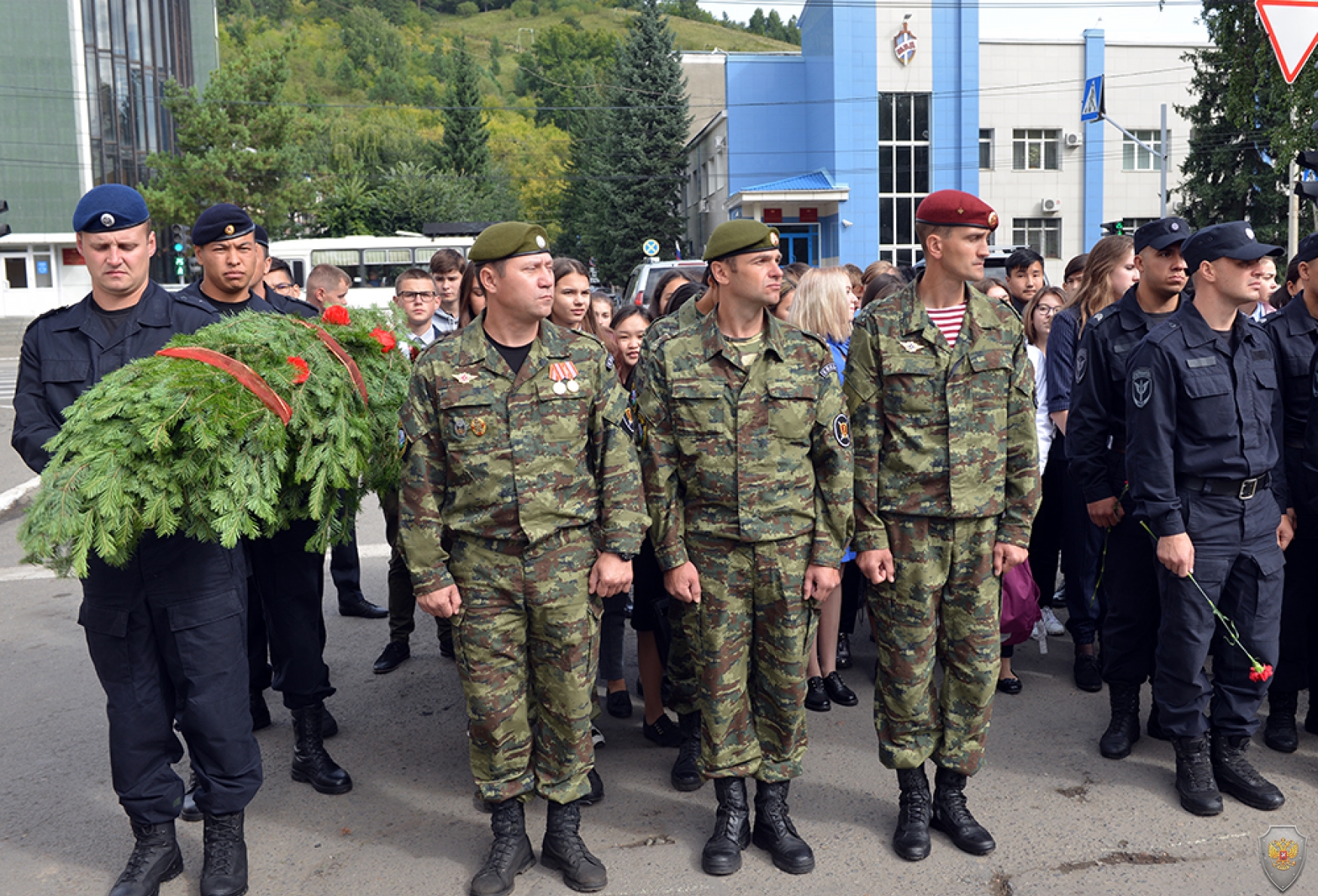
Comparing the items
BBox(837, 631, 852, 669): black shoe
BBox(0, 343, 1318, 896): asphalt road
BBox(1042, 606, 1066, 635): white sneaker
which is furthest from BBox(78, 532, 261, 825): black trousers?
BBox(1042, 606, 1066, 635): white sneaker

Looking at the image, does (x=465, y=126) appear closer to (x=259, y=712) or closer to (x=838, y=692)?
(x=259, y=712)

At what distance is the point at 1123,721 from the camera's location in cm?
440

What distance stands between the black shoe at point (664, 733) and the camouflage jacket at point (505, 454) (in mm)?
1418

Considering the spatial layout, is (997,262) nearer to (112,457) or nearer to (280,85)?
(112,457)

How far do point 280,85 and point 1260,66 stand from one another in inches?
1357

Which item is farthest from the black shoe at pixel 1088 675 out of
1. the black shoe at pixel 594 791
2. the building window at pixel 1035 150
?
the building window at pixel 1035 150

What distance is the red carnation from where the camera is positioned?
351 centimetres

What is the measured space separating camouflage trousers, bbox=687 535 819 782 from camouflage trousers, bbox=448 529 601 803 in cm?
41

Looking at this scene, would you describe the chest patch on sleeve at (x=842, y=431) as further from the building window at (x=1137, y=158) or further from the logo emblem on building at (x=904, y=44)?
the building window at (x=1137, y=158)

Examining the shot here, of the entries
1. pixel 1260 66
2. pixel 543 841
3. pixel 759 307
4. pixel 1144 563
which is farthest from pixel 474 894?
pixel 1260 66

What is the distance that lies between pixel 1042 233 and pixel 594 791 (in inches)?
1701

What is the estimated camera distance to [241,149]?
130 feet

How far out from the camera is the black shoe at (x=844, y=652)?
5.52 meters

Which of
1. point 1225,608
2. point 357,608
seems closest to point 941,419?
point 1225,608
